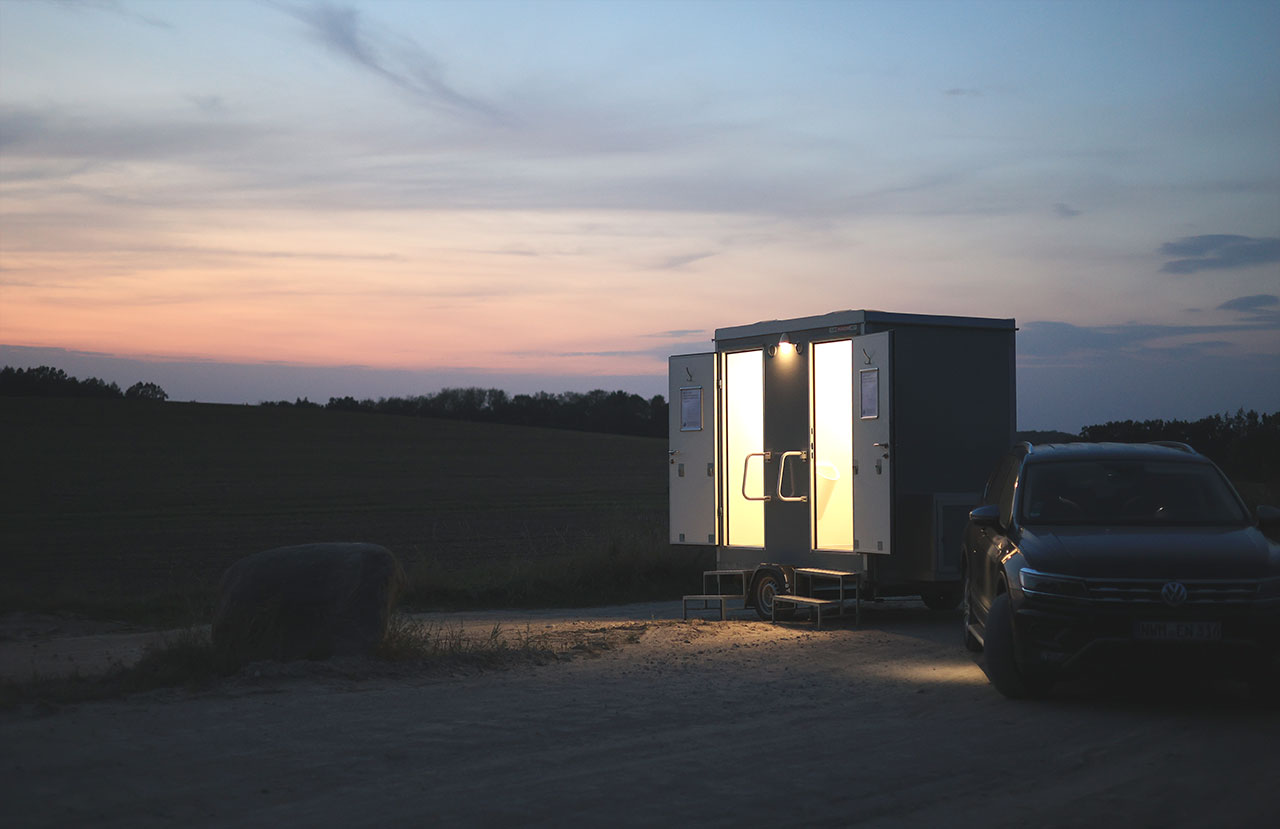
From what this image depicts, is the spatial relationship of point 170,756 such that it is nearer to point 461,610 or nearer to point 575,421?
point 461,610

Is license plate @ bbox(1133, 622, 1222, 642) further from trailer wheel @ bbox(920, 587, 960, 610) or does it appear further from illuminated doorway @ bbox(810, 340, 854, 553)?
trailer wheel @ bbox(920, 587, 960, 610)

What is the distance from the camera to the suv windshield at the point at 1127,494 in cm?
888

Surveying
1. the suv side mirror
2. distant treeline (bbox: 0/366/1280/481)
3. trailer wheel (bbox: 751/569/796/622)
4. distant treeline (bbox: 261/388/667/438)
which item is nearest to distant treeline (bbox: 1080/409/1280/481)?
A: distant treeline (bbox: 0/366/1280/481)

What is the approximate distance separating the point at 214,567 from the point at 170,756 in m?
18.0

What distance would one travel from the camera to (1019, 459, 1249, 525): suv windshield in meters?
8.88

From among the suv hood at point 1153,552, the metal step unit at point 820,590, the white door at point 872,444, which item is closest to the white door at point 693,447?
the metal step unit at point 820,590

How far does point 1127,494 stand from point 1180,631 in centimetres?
170

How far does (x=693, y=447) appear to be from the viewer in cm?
1495

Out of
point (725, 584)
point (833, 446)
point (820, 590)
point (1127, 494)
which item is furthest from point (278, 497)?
point (1127, 494)

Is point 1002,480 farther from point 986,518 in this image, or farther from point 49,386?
point 49,386

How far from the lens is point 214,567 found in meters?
23.6

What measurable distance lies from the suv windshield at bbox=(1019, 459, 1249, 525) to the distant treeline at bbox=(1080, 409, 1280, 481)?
799 inches

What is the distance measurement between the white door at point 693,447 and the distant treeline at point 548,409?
67.9 metres

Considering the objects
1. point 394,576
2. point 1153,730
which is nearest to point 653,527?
point 394,576
